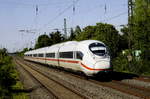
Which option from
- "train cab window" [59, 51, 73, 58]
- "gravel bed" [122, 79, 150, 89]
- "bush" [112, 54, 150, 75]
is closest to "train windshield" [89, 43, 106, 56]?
"gravel bed" [122, 79, 150, 89]

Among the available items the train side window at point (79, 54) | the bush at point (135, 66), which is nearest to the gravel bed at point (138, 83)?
the train side window at point (79, 54)

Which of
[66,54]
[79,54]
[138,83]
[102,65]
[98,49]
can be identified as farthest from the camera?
[66,54]

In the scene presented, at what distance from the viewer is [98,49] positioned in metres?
20.7

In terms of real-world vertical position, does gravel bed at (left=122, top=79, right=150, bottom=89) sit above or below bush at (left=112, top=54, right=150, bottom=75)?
below

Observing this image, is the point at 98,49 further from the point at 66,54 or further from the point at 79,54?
the point at 66,54

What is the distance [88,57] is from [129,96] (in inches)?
272

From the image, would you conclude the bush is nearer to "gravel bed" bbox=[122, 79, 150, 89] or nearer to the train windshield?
"gravel bed" bbox=[122, 79, 150, 89]

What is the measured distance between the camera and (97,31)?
85.8m

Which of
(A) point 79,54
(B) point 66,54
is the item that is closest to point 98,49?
(A) point 79,54

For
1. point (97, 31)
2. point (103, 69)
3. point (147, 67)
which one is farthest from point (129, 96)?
point (97, 31)

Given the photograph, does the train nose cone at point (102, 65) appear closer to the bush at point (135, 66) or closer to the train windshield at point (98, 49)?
the train windshield at point (98, 49)

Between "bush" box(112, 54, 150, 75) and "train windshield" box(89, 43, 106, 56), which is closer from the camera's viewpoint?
"train windshield" box(89, 43, 106, 56)

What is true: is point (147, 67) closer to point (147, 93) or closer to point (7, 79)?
point (147, 93)

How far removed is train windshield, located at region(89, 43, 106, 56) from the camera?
20409 millimetres
